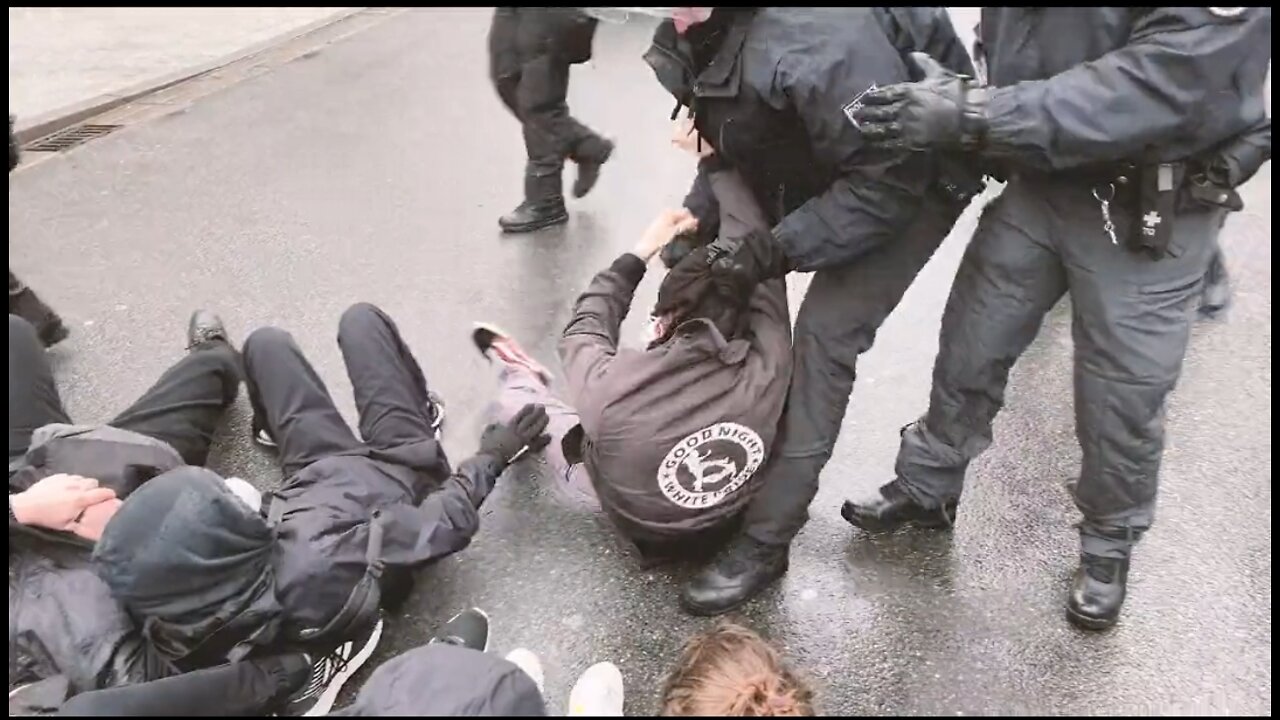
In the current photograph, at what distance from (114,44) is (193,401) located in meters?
3.07

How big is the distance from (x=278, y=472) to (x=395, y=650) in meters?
0.78

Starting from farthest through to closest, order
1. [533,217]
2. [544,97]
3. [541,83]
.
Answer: [533,217], [544,97], [541,83]

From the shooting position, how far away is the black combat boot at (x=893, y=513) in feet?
8.63

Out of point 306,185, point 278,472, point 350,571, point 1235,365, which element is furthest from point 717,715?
point 306,185

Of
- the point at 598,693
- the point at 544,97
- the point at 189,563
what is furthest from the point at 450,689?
the point at 544,97

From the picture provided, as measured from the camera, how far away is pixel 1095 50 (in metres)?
1.83

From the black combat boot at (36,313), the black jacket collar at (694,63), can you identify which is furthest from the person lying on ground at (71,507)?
the black jacket collar at (694,63)

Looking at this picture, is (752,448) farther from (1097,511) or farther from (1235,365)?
(1235,365)

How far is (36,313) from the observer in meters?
3.43

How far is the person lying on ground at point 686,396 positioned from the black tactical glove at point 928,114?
49cm

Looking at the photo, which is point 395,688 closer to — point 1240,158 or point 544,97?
point 1240,158

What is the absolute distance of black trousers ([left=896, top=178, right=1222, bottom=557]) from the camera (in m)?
2.01

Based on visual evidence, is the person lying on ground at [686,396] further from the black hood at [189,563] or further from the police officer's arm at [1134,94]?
the black hood at [189,563]

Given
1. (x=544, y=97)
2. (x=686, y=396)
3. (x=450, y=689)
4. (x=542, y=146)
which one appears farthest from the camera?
(x=542, y=146)
